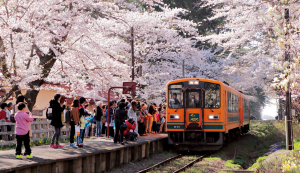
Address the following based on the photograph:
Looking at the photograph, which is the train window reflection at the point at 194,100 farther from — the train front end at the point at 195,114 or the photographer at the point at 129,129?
the photographer at the point at 129,129

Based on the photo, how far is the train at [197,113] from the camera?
46.6ft

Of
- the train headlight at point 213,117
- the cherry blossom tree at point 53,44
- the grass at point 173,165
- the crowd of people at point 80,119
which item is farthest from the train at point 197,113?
the cherry blossom tree at point 53,44

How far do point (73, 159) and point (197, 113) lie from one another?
6.50m

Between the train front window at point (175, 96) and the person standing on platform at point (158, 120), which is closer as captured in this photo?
the train front window at point (175, 96)

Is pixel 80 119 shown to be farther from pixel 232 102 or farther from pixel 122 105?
pixel 232 102

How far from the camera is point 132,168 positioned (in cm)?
1122

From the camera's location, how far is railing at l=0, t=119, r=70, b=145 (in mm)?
10773

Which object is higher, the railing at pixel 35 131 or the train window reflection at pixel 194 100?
the train window reflection at pixel 194 100

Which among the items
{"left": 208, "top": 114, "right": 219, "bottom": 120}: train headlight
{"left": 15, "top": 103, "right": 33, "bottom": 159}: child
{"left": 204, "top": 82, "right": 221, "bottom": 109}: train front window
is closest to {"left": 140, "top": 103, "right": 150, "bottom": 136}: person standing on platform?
{"left": 204, "top": 82, "right": 221, "bottom": 109}: train front window

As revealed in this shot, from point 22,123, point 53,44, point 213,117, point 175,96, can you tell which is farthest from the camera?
point 175,96

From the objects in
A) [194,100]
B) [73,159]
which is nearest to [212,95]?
[194,100]

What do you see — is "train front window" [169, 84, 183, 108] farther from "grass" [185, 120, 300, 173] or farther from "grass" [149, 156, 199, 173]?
"grass" [185, 120, 300, 173]

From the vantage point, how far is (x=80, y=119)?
10.4m

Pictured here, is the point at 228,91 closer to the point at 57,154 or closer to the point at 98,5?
the point at 98,5
